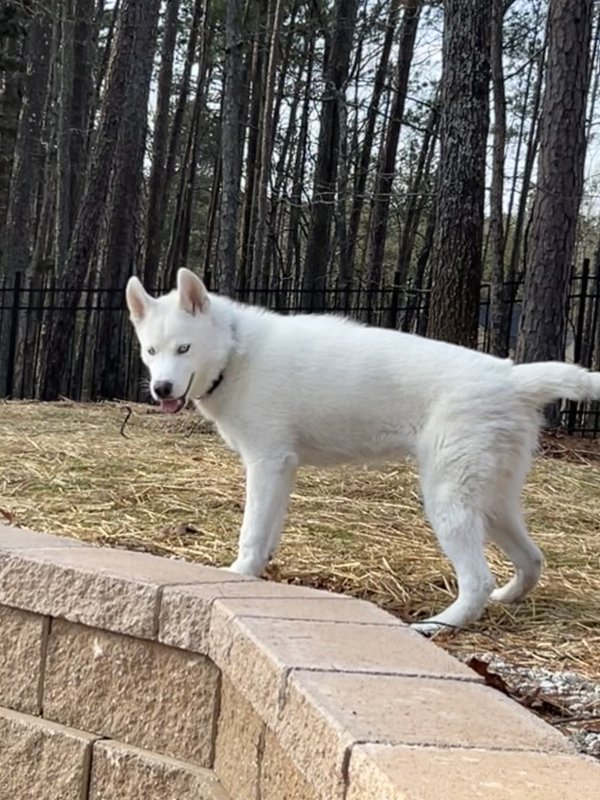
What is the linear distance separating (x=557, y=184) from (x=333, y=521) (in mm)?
5107

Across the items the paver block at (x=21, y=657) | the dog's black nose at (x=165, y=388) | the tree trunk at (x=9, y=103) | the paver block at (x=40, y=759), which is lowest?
the paver block at (x=40, y=759)

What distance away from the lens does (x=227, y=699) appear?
2.15 metres

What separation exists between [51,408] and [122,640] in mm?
7862

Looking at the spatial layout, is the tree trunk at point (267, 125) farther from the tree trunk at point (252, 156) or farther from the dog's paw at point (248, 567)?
the dog's paw at point (248, 567)

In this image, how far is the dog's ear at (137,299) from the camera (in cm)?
360

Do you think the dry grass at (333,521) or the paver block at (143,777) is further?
the dry grass at (333,521)

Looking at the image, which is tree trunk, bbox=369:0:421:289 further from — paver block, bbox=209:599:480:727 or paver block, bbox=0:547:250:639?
paver block, bbox=209:599:480:727

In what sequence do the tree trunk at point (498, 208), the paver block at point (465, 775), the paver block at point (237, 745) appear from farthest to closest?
the tree trunk at point (498, 208) → the paver block at point (237, 745) → the paver block at point (465, 775)

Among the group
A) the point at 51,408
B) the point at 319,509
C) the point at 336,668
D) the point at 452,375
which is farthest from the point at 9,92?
the point at 336,668

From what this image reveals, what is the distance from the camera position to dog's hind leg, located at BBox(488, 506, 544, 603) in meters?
3.39

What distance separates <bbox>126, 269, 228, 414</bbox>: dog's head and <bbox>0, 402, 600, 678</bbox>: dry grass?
698mm

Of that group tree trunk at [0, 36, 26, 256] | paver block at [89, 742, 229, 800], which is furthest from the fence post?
paver block at [89, 742, 229, 800]

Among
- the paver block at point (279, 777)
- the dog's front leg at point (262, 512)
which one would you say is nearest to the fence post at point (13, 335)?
the dog's front leg at point (262, 512)

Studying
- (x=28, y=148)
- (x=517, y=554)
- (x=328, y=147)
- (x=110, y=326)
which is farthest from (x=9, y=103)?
(x=517, y=554)
